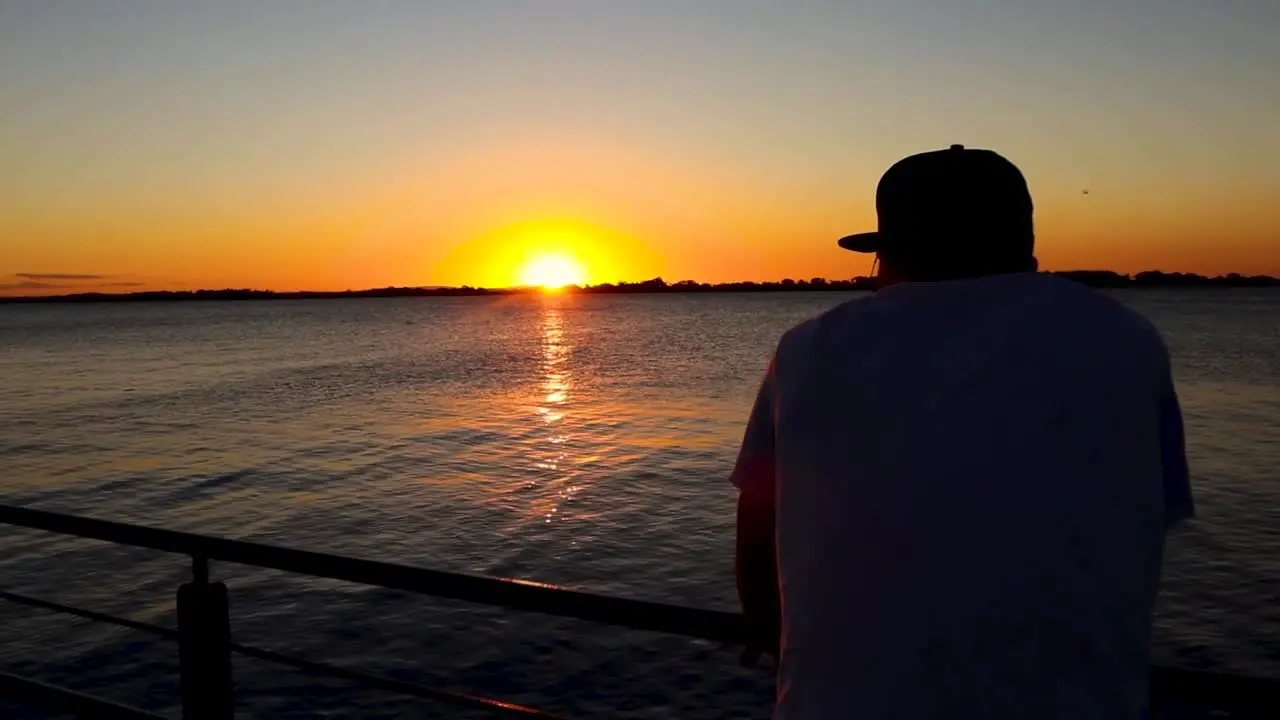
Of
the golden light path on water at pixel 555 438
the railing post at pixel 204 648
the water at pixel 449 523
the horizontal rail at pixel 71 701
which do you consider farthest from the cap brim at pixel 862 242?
the golden light path on water at pixel 555 438

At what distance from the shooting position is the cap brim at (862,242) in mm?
1882

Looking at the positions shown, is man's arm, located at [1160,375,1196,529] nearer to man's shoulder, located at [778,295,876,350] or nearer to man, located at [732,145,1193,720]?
man, located at [732,145,1193,720]

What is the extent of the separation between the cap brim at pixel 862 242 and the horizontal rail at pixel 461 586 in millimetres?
874

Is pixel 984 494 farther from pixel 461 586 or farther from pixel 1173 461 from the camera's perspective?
pixel 461 586

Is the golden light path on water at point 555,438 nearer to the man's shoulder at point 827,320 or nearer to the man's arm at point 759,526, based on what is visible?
the man's arm at point 759,526

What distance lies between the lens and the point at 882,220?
72.3 inches

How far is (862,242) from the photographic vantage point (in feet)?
6.38

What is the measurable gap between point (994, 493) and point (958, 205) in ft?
1.73

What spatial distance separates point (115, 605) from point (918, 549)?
49.9ft

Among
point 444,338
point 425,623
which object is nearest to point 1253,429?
point 425,623

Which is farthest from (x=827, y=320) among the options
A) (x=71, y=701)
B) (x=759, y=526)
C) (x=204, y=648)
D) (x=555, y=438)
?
(x=555, y=438)

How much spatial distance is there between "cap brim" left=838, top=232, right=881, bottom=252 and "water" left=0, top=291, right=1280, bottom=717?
9.48 meters

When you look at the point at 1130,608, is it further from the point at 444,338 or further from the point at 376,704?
the point at 444,338

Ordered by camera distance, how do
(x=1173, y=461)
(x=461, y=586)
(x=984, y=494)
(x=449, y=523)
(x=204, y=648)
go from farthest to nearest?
1. (x=449, y=523)
2. (x=204, y=648)
3. (x=461, y=586)
4. (x=1173, y=461)
5. (x=984, y=494)
